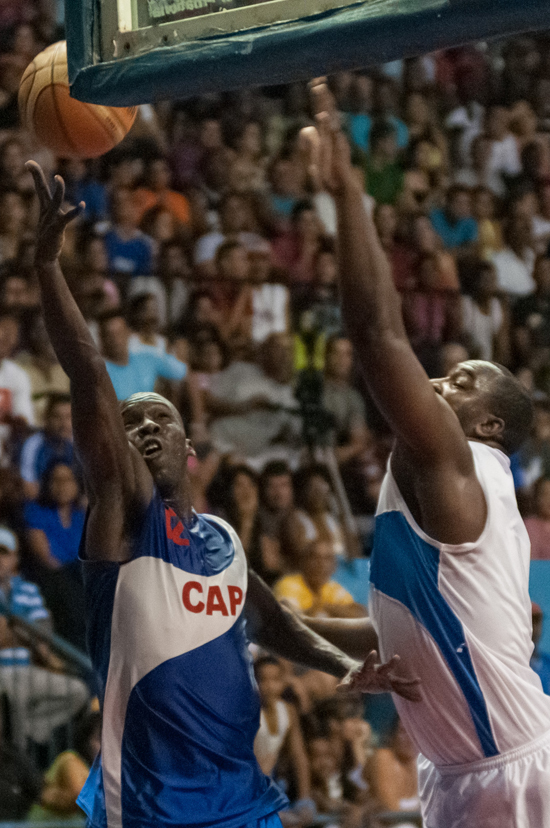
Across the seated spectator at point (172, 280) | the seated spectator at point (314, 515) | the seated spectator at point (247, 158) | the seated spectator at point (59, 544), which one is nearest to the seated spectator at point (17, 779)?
the seated spectator at point (59, 544)

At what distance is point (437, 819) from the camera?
3078mm

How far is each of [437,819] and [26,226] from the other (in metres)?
5.03

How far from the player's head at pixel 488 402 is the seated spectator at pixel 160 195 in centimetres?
443

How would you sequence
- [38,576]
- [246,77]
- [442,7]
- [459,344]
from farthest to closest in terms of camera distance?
[459,344]
[38,576]
[246,77]
[442,7]

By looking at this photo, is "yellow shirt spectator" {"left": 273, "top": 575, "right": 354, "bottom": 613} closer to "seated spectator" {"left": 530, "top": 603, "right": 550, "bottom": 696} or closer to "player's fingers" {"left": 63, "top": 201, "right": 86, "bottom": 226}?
"seated spectator" {"left": 530, "top": 603, "right": 550, "bottom": 696}

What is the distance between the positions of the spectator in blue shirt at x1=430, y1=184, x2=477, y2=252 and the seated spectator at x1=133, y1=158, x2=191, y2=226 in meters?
2.11

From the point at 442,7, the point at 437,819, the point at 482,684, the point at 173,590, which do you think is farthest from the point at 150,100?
the point at 437,819

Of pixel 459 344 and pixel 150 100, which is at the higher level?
pixel 150 100

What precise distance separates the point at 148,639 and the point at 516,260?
597 centimetres

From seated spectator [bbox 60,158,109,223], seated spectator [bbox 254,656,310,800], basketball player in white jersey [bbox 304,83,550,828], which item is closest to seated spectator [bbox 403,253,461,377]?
seated spectator [bbox 60,158,109,223]

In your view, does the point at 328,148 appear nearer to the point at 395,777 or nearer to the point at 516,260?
the point at 395,777

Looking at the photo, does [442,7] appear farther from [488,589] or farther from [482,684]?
[482,684]

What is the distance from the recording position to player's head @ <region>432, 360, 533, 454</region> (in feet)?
10.8

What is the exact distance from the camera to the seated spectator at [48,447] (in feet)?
20.0
